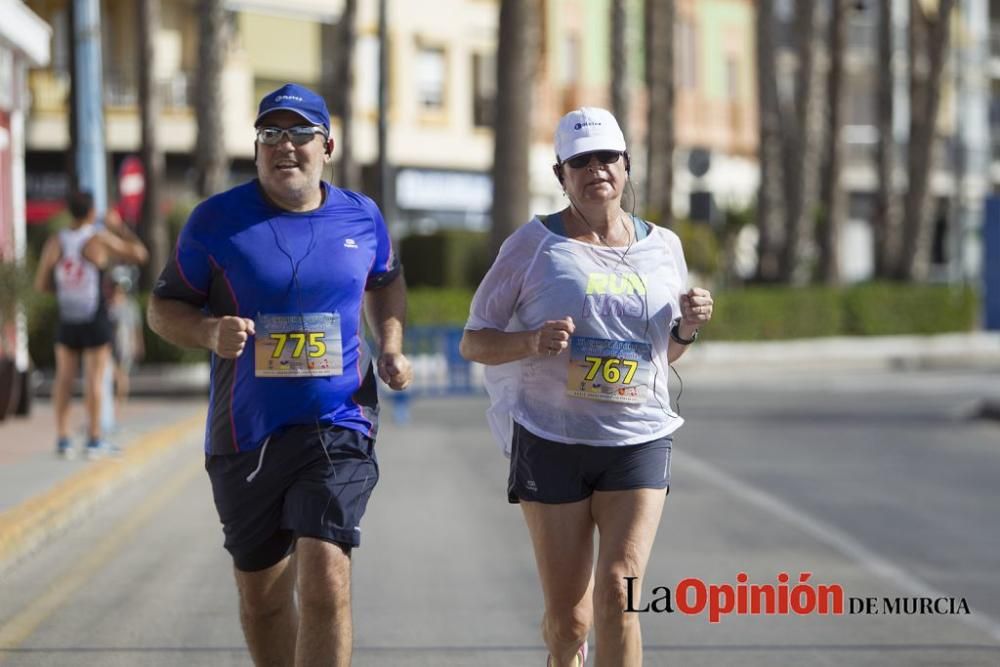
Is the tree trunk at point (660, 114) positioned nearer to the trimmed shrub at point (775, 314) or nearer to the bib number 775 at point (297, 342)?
the trimmed shrub at point (775, 314)

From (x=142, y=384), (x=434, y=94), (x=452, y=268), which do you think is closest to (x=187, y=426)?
(x=142, y=384)

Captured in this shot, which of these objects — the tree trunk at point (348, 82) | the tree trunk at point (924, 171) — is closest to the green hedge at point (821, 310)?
the tree trunk at point (924, 171)

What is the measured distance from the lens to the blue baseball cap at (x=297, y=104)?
583 centimetres

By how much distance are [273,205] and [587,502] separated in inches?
51.4

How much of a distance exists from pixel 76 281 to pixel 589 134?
917cm

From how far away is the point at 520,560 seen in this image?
10320 mm

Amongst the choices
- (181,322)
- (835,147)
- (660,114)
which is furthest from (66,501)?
(835,147)

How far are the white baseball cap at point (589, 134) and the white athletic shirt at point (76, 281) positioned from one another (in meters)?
9.01

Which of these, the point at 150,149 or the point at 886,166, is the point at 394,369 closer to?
the point at 150,149

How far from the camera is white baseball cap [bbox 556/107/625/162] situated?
19.5 feet

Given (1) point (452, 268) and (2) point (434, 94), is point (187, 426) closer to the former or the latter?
(1) point (452, 268)

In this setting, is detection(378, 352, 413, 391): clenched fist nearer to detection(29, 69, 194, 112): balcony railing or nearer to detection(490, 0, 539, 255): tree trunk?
detection(490, 0, 539, 255): tree trunk

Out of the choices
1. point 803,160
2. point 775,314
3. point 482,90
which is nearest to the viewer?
point 775,314

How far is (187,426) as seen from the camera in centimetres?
1870
